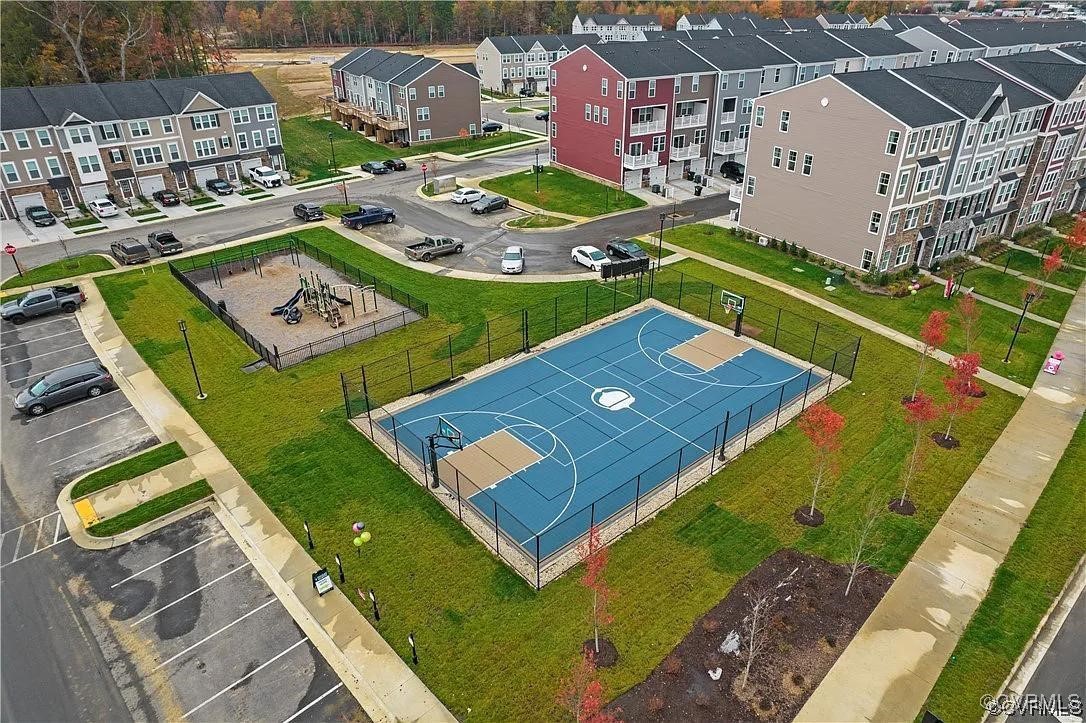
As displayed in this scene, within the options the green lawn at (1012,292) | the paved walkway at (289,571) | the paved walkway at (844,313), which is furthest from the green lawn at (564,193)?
the paved walkway at (289,571)

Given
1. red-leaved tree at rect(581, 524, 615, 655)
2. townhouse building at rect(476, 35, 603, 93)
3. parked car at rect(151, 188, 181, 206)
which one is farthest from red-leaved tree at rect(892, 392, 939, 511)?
townhouse building at rect(476, 35, 603, 93)

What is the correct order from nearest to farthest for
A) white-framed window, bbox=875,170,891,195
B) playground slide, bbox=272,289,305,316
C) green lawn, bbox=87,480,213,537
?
green lawn, bbox=87,480,213,537, playground slide, bbox=272,289,305,316, white-framed window, bbox=875,170,891,195

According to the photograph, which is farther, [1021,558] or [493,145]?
[493,145]

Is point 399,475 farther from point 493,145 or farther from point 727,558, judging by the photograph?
point 493,145

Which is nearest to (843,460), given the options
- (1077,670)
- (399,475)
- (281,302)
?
(1077,670)

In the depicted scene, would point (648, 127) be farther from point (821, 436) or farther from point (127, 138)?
point (127, 138)

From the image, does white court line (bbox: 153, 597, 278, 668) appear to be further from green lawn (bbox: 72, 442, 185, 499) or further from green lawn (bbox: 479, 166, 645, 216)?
green lawn (bbox: 479, 166, 645, 216)
